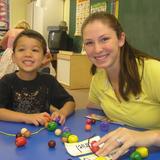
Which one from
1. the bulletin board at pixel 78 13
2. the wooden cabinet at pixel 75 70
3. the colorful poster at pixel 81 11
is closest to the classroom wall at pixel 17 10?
the bulletin board at pixel 78 13

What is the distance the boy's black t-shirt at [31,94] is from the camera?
4.71ft

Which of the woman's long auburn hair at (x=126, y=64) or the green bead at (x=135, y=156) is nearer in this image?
the green bead at (x=135, y=156)

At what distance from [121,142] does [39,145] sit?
0.27m

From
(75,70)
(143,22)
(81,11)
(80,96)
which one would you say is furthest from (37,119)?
(81,11)

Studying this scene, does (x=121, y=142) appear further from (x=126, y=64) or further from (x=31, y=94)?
(x=31, y=94)

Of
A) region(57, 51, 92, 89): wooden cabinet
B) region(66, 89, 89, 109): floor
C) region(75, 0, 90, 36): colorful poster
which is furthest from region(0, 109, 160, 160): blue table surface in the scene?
region(75, 0, 90, 36): colorful poster

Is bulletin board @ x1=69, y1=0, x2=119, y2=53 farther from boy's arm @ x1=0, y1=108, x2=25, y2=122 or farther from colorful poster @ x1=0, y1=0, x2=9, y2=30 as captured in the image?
boy's arm @ x1=0, y1=108, x2=25, y2=122

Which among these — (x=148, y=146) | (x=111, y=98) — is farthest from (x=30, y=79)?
(x=148, y=146)

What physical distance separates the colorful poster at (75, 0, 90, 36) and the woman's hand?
4180 millimetres

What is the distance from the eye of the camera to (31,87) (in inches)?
58.1

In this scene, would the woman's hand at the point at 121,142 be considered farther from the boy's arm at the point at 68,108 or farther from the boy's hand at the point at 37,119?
the boy's arm at the point at 68,108

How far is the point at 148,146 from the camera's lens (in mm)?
950

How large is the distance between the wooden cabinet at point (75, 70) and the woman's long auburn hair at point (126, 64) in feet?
10.7

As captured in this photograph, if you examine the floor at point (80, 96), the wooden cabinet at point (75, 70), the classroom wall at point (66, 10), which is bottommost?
the floor at point (80, 96)
